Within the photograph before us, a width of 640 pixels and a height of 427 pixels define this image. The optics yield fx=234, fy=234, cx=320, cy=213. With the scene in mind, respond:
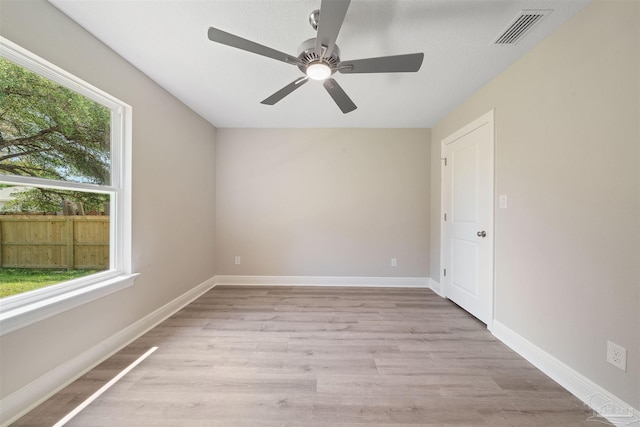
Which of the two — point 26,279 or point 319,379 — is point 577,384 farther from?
point 26,279

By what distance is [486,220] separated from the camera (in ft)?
7.61

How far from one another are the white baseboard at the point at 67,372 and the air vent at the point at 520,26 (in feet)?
12.0

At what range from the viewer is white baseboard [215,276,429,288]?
3.51 metres

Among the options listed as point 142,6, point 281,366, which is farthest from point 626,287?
point 142,6

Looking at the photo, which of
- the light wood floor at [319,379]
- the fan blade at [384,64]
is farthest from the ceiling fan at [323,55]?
the light wood floor at [319,379]

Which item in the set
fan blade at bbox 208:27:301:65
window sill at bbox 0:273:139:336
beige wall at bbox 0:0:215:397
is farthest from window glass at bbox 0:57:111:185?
fan blade at bbox 208:27:301:65

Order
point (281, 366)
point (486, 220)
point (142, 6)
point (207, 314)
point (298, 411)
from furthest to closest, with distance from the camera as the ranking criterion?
point (207, 314)
point (486, 220)
point (281, 366)
point (142, 6)
point (298, 411)

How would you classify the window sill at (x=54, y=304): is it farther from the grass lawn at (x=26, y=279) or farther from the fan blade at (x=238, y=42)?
the fan blade at (x=238, y=42)

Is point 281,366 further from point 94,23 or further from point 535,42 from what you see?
point 535,42

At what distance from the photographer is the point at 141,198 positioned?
2137mm

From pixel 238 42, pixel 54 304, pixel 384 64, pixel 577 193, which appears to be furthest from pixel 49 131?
pixel 577 193

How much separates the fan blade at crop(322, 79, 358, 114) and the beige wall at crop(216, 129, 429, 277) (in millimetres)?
1512

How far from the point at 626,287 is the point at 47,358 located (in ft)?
10.9

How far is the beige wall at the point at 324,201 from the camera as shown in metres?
3.53
